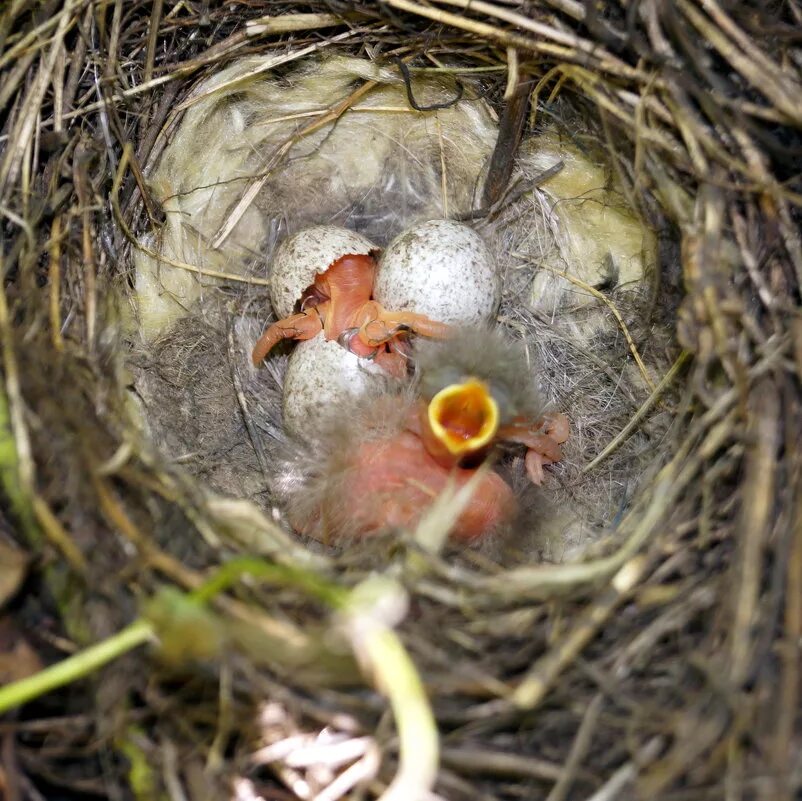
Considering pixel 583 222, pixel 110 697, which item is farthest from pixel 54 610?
pixel 583 222

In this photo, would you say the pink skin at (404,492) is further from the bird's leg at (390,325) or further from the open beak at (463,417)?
the bird's leg at (390,325)

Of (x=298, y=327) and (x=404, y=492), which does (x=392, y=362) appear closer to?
(x=298, y=327)

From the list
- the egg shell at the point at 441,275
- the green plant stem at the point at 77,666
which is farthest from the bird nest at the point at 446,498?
the egg shell at the point at 441,275

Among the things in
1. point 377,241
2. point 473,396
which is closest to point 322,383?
point 473,396

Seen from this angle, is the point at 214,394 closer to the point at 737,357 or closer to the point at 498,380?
the point at 498,380

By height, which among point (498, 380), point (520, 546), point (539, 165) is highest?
point (539, 165)
